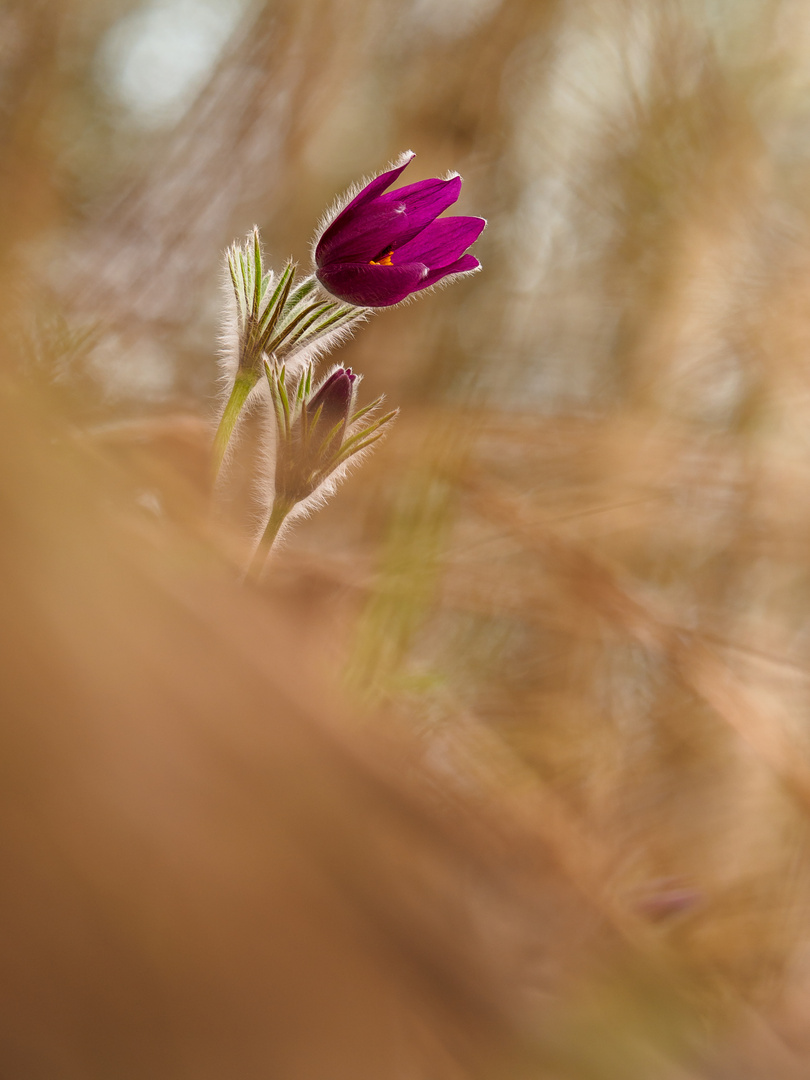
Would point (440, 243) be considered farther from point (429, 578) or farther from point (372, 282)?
point (429, 578)

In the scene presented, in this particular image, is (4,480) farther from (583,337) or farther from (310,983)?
(583,337)

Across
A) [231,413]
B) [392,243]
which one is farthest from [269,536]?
[392,243]

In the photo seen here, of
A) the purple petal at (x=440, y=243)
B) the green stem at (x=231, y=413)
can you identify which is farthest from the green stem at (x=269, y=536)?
the purple petal at (x=440, y=243)

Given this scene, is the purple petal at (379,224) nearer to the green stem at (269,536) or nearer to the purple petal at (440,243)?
the purple petal at (440,243)

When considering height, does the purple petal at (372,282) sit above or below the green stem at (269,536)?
above

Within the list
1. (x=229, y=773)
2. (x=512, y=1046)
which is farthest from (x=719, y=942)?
(x=229, y=773)
